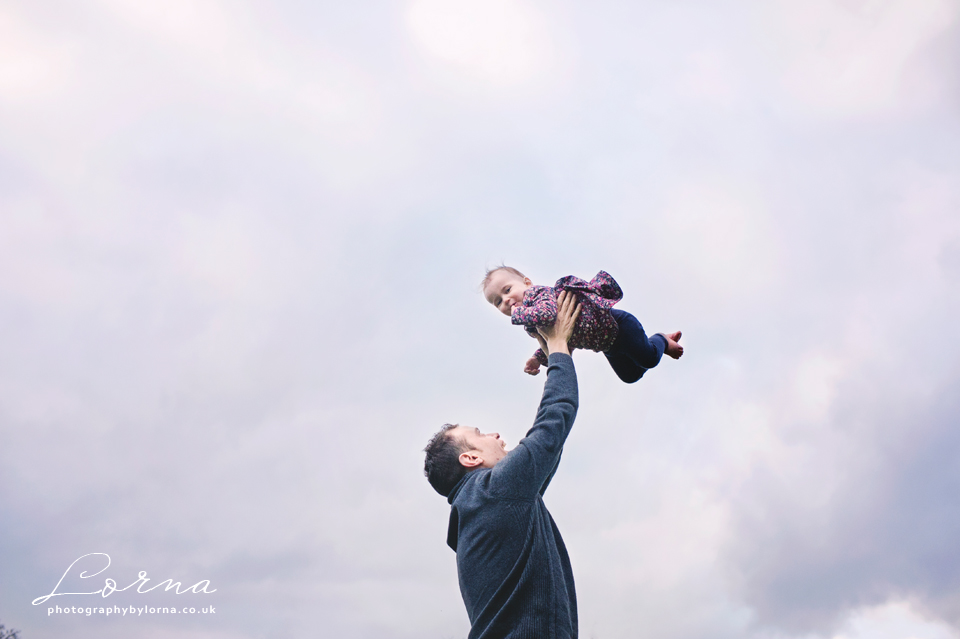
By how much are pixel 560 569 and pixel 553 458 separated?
0.63m

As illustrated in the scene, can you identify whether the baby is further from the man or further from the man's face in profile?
the man

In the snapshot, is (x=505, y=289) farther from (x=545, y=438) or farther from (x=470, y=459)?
(x=545, y=438)

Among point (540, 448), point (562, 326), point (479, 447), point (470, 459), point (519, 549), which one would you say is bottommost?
point (519, 549)

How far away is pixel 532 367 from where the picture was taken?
638cm

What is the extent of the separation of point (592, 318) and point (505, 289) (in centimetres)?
119

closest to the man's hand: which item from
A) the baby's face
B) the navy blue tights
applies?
the navy blue tights

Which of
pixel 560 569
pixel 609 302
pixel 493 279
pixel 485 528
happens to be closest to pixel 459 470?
pixel 485 528

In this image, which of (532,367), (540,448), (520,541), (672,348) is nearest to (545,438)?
(540,448)

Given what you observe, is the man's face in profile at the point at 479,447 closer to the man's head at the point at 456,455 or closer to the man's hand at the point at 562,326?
the man's head at the point at 456,455

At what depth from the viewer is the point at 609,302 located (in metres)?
5.60

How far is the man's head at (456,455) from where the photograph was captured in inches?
172

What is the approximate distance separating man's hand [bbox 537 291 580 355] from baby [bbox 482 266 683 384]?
51 mm

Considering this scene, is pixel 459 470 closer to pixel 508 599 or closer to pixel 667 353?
pixel 508 599

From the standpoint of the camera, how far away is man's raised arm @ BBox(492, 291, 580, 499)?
3.77 m
